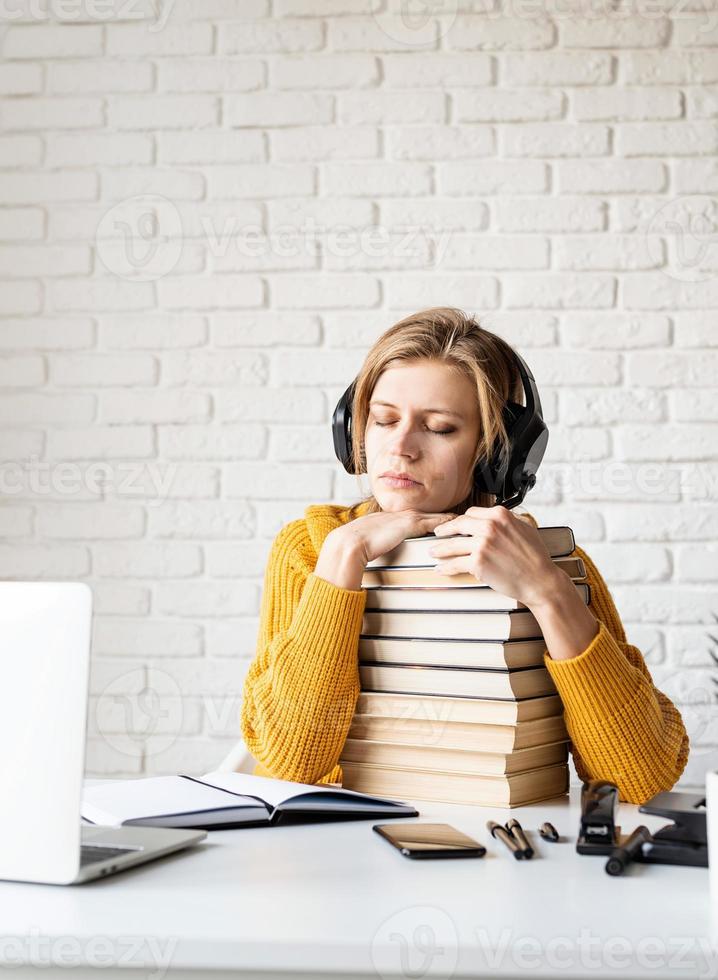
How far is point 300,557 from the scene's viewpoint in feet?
4.25

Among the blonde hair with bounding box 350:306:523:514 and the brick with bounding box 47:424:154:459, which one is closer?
the blonde hair with bounding box 350:306:523:514

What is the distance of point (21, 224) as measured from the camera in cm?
225

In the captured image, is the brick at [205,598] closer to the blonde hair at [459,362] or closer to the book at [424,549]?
the blonde hair at [459,362]

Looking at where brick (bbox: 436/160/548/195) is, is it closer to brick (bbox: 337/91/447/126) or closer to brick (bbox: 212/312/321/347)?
brick (bbox: 337/91/447/126)

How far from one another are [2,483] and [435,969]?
1906mm

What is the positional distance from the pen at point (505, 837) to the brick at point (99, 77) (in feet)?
6.40

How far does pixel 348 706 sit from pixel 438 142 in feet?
4.96

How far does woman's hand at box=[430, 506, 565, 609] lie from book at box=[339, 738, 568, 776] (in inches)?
6.1

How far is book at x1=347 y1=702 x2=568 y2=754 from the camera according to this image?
96cm

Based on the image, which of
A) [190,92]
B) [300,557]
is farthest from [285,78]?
[300,557]

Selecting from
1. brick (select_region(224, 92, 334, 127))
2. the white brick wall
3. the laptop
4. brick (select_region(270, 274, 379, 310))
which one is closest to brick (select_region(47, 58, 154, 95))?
the white brick wall

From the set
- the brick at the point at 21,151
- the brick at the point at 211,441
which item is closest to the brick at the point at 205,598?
the brick at the point at 211,441

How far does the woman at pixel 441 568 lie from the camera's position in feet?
3.38

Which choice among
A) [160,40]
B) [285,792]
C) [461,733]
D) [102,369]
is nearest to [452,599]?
[461,733]
